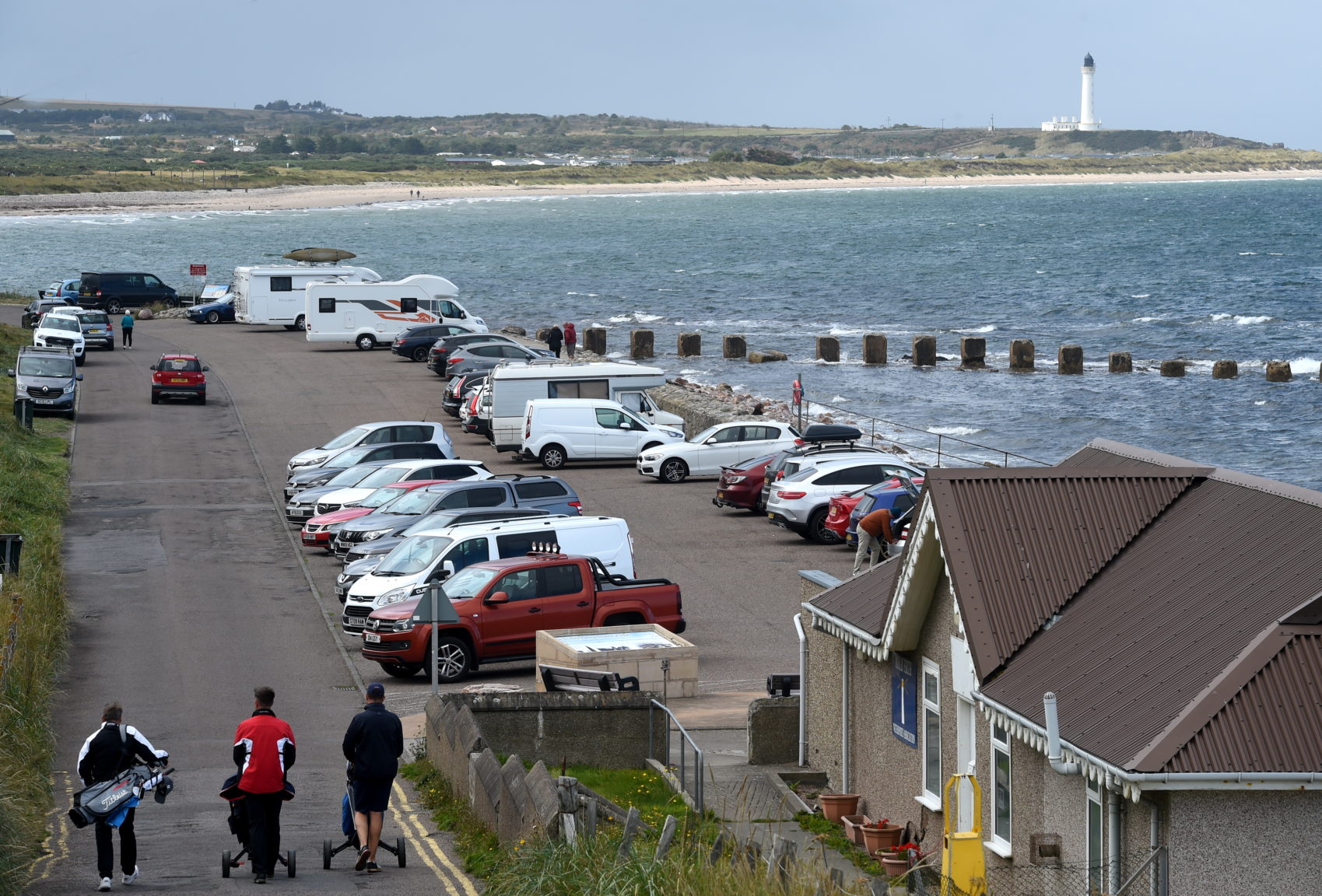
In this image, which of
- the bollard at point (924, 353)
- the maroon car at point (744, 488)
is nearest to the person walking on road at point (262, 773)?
the maroon car at point (744, 488)

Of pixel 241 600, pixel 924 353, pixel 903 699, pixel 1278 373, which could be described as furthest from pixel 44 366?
pixel 1278 373

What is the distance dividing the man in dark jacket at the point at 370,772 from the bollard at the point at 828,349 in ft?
188

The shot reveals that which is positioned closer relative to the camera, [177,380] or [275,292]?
[177,380]

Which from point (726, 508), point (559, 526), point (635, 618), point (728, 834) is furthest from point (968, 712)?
point (726, 508)

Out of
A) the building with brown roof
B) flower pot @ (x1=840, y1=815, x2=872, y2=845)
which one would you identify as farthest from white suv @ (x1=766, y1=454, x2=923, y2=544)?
flower pot @ (x1=840, y1=815, x2=872, y2=845)

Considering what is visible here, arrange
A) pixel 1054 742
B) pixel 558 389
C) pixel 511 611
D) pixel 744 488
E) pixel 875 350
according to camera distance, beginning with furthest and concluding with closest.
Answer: pixel 875 350 < pixel 558 389 < pixel 744 488 < pixel 511 611 < pixel 1054 742

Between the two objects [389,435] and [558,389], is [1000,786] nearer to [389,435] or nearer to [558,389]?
[389,435]

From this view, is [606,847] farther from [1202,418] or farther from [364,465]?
[1202,418]

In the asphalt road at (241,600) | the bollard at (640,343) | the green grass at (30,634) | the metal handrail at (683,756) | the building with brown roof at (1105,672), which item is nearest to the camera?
the building with brown roof at (1105,672)

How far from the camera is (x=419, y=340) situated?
193 ft

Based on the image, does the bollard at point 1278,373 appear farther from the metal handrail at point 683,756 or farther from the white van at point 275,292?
the metal handrail at point 683,756

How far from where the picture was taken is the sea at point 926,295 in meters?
54.2

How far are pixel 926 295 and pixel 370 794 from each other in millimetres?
94414

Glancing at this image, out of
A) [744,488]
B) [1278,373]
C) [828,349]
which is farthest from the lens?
[828,349]
